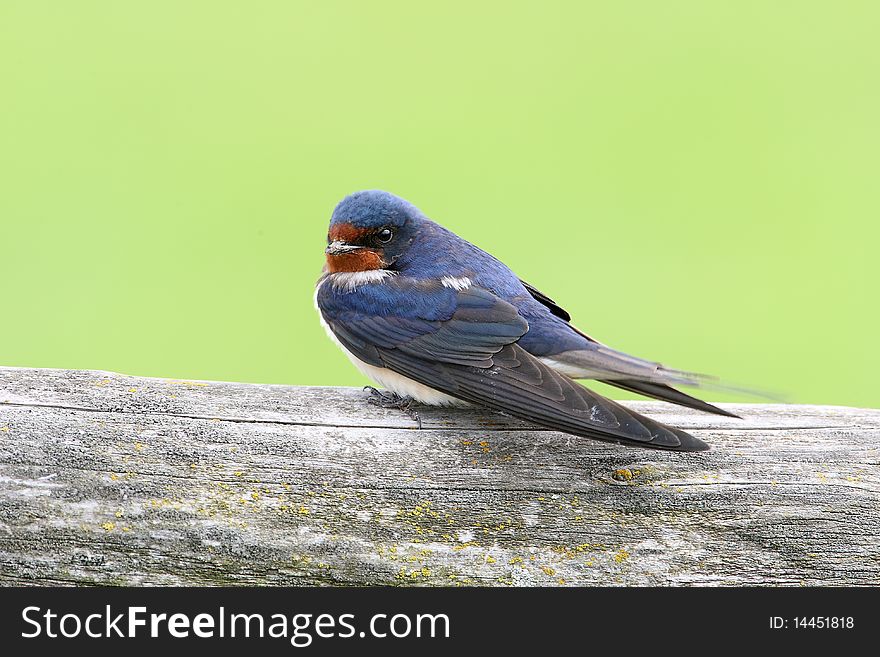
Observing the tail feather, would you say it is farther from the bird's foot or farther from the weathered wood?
the bird's foot

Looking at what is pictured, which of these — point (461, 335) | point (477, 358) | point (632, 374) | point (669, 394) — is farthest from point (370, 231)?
point (669, 394)

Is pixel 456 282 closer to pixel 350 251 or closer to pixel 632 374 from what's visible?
pixel 350 251

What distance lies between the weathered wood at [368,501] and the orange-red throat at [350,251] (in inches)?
37.7

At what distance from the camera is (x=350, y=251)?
3.76 meters

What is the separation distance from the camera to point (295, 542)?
101 inches

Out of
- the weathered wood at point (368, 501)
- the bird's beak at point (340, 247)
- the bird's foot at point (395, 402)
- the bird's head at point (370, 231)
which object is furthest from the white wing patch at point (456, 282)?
the weathered wood at point (368, 501)

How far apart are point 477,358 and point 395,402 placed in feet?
1.00

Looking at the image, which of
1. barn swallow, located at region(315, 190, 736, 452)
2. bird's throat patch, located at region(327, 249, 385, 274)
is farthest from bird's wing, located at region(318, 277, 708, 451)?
bird's throat patch, located at region(327, 249, 385, 274)

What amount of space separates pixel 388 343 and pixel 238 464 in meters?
0.96

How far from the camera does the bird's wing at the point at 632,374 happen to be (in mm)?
3041

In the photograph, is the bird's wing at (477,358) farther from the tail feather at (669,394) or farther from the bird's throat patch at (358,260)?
the tail feather at (669,394)

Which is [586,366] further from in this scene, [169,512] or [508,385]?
[169,512]

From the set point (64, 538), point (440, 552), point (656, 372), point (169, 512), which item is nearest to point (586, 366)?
point (656, 372)

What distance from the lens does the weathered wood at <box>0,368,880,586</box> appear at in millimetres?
2492
